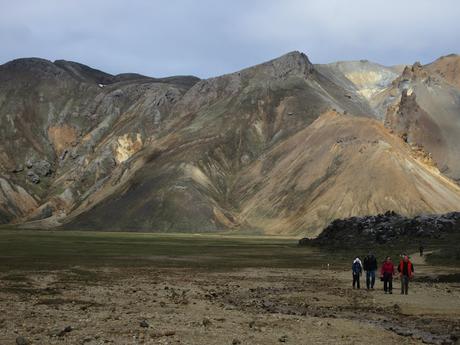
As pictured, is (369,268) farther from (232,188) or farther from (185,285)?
(232,188)

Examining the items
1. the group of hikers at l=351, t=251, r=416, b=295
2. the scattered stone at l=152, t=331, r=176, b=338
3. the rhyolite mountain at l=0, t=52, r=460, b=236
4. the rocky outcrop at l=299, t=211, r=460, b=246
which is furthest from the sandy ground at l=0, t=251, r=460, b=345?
the rhyolite mountain at l=0, t=52, r=460, b=236

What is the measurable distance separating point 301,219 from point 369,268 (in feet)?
343

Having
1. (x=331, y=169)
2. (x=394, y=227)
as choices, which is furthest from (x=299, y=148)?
(x=394, y=227)

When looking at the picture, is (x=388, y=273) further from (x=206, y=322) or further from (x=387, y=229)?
(x=387, y=229)

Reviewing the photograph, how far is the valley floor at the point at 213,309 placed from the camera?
62.6ft

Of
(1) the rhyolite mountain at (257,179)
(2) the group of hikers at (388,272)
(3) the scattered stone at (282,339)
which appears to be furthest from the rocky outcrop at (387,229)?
(3) the scattered stone at (282,339)

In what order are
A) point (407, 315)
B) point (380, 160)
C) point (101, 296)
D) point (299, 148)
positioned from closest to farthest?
point (407, 315)
point (101, 296)
point (380, 160)
point (299, 148)

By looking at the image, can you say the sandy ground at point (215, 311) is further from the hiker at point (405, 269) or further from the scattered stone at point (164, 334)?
the hiker at point (405, 269)

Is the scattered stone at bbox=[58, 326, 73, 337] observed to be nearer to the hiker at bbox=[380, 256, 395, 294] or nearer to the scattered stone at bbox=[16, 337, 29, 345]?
the scattered stone at bbox=[16, 337, 29, 345]

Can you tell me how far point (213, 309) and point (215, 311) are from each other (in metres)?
0.68

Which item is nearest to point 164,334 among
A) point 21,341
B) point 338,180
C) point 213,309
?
point 21,341

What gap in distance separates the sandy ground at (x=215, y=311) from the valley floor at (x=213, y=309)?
0.03 metres

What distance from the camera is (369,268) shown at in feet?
116

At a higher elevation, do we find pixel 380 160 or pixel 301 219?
pixel 380 160
